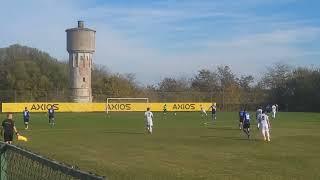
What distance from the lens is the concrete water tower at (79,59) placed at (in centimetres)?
9819

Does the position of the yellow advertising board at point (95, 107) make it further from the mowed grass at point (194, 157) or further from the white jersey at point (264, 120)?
the white jersey at point (264, 120)

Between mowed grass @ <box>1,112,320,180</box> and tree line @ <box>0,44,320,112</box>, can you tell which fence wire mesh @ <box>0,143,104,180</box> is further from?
tree line @ <box>0,44,320,112</box>

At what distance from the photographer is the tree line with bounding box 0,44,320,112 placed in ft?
316

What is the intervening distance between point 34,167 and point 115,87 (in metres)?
98.0

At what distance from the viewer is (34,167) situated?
24.3 feet

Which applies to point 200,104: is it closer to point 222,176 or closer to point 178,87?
point 178,87

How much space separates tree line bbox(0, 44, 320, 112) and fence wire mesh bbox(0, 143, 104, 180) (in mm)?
84934

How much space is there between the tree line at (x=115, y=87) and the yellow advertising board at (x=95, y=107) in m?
7.51

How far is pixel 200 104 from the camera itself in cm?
9338

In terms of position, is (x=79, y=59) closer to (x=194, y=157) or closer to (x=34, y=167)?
(x=194, y=157)

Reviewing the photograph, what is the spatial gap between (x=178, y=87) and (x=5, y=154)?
396ft

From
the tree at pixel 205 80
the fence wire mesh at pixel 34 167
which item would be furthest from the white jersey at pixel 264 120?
the tree at pixel 205 80

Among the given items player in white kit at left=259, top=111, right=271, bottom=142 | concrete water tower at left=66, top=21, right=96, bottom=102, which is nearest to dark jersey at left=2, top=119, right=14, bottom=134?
player in white kit at left=259, top=111, right=271, bottom=142

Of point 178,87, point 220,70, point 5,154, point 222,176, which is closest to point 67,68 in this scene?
point 178,87
